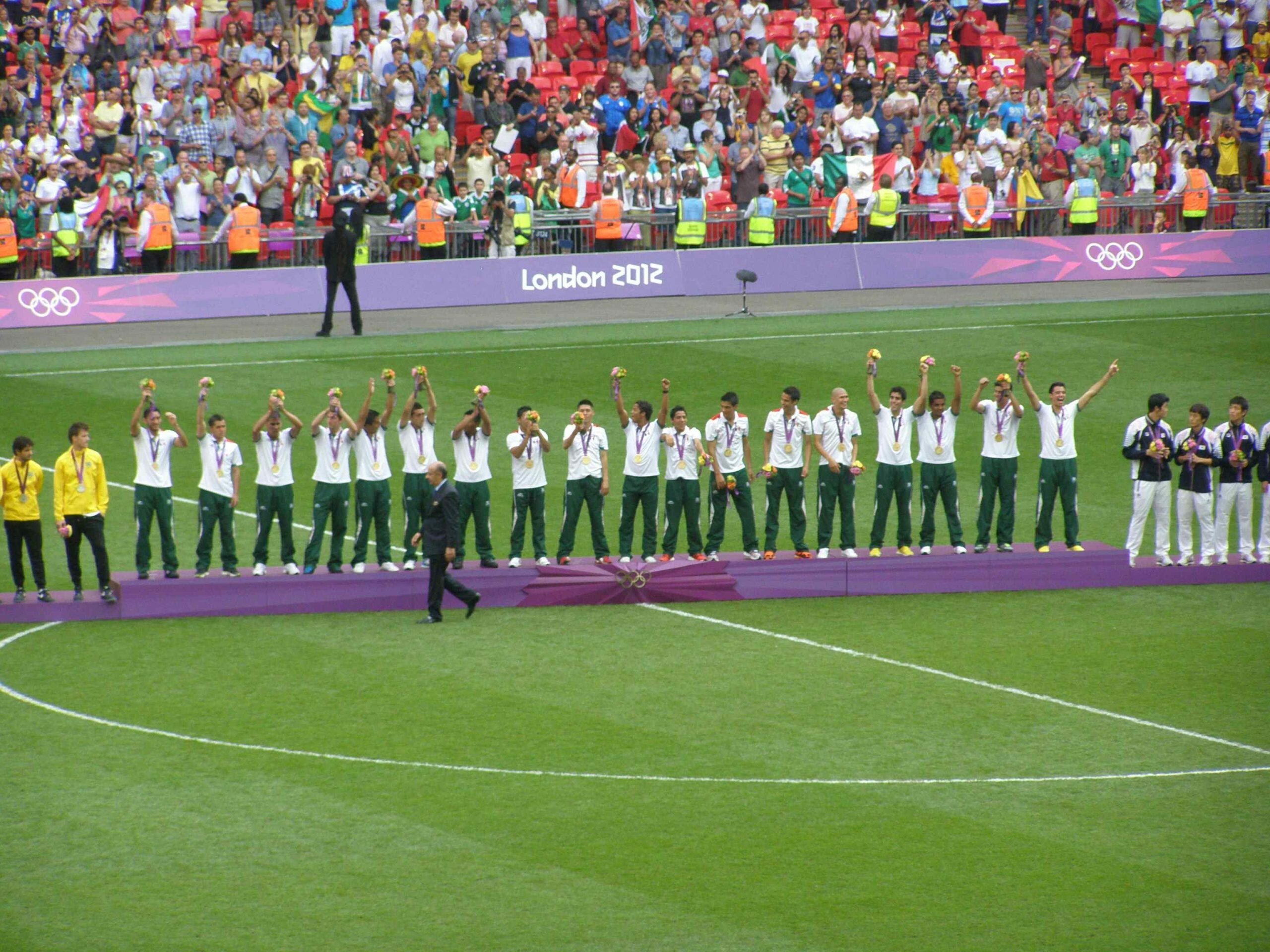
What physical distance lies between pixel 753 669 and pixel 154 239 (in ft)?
60.8

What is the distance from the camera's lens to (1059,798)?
14.2 metres

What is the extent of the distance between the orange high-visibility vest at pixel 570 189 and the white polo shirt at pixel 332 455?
16280 mm

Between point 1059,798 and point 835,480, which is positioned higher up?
point 835,480

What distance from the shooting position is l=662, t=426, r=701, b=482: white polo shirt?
19859mm

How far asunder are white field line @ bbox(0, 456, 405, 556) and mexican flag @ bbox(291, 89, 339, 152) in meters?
12.8

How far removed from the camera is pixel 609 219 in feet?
112

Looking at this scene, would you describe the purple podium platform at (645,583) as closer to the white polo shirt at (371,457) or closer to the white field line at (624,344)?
the white polo shirt at (371,457)

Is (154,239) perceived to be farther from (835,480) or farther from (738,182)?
(835,480)

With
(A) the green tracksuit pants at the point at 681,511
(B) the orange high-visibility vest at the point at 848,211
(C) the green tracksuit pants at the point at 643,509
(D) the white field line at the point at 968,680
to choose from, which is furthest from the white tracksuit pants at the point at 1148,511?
(B) the orange high-visibility vest at the point at 848,211

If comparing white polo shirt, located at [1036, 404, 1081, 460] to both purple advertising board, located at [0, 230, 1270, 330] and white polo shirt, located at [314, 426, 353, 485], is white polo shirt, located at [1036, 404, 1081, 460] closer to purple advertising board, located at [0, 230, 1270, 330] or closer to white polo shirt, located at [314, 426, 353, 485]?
white polo shirt, located at [314, 426, 353, 485]

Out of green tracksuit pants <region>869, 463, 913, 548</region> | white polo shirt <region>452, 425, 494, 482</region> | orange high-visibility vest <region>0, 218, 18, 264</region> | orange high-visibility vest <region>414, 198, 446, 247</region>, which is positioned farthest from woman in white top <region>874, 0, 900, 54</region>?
white polo shirt <region>452, 425, 494, 482</region>

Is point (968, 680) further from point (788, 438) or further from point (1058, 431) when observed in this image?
point (1058, 431)

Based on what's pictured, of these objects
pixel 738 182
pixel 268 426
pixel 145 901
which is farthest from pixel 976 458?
pixel 145 901

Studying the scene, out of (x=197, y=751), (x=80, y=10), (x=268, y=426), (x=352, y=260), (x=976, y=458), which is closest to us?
(x=197, y=751)
